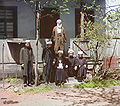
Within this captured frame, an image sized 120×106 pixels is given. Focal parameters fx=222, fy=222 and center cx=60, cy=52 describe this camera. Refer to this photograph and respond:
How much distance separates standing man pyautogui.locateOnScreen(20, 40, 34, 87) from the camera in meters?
8.51

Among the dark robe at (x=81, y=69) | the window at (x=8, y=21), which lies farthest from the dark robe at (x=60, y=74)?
the window at (x=8, y=21)

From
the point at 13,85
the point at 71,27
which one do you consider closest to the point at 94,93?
the point at 13,85

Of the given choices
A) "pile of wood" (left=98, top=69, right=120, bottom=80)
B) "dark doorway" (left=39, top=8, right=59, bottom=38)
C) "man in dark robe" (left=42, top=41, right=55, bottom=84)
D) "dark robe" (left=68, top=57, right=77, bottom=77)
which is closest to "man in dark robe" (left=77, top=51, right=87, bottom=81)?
"dark robe" (left=68, top=57, right=77, bottom=77)

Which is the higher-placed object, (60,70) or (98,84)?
(60,70)

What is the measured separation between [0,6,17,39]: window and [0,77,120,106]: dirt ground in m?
5.37

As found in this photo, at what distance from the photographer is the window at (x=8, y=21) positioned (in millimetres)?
13055

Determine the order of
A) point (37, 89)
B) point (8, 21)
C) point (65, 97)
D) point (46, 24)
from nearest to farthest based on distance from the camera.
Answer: point (65, 97)
point (37, 89)
point (8, 21)
point (46, 24)

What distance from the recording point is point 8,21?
1312 centimetres

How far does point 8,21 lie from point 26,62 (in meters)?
5.40

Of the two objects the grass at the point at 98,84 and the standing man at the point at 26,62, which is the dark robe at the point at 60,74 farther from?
the standing man at the point at 26,62

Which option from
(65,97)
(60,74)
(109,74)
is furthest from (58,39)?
(65,97)

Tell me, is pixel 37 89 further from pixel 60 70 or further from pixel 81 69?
pixel 81 69

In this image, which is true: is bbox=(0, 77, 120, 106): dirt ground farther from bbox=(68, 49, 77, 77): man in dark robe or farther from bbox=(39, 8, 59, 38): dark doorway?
bbox=(39, 8, 59, 38): dark doorway

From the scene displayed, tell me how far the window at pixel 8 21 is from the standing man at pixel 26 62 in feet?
15.6
